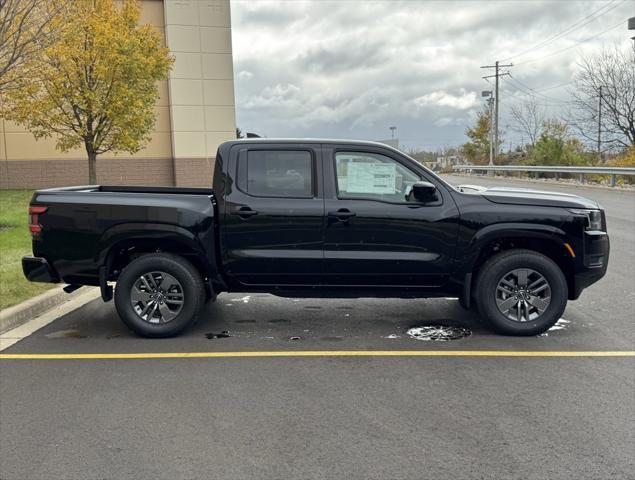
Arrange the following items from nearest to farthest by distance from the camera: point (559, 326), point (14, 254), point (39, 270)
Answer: point (39, 270), point (559, 326), point (14, 254)

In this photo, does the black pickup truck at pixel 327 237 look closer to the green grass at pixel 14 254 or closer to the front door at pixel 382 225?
the front door at pixel 382 225

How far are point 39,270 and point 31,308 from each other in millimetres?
907

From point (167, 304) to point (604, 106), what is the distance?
36.9 metres

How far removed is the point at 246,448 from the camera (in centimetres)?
349

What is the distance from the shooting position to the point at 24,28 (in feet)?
31.0

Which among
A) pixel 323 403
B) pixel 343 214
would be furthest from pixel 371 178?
pixel 323 403

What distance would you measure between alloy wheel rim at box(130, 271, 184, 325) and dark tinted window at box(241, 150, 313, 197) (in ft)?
3.98

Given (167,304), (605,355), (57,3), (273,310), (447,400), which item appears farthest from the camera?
(57,3)

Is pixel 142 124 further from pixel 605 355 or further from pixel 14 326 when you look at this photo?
Result: pixel 605 355

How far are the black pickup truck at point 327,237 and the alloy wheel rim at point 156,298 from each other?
0.03 ft

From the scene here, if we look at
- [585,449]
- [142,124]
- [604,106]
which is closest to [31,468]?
[585,449]

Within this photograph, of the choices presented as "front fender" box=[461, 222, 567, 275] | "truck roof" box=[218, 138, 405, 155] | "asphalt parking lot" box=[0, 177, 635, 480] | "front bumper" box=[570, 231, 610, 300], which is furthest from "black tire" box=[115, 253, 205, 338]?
"front bumper" box=[570, 231, 610, 300]

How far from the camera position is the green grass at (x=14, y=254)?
686 centimetres

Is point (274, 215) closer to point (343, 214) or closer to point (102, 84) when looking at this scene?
point (343, 214)
